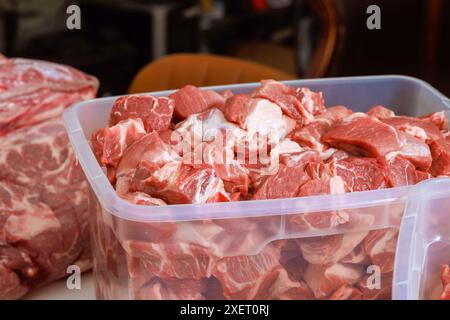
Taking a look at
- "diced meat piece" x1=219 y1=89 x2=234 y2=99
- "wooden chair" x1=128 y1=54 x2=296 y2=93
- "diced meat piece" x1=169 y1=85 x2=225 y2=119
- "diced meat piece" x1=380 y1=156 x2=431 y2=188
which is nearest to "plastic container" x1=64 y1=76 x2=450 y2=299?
"diced meat piece" x1=380 y1=156 x2=431 y2=188

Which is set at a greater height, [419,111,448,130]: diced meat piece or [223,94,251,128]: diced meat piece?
[223,94,251,128]: diced meat piece

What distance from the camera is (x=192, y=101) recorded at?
107 cm

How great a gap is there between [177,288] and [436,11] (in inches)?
182

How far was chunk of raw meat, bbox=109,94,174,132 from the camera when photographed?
102 cm

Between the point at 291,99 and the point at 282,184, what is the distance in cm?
24

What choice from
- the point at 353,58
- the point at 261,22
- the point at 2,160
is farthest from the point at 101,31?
the point at 2,160

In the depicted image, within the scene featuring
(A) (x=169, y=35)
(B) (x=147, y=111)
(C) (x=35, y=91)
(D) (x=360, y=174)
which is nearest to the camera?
(D) (x=360, y=174)

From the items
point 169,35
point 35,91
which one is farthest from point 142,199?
point 169,35

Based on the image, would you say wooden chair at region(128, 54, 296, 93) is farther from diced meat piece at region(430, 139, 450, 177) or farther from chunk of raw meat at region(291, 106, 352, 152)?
diced meat piece at region(430, 139, 450, 177)

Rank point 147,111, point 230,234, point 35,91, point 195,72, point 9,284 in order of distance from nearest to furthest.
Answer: point 230,234
point 147,111
point 9,284
point 35,91
point 195,72

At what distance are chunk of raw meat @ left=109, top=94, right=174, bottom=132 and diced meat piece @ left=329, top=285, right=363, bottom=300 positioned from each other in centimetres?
36

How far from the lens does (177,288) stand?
0.83m

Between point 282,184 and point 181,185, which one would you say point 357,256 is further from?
point 181,185
